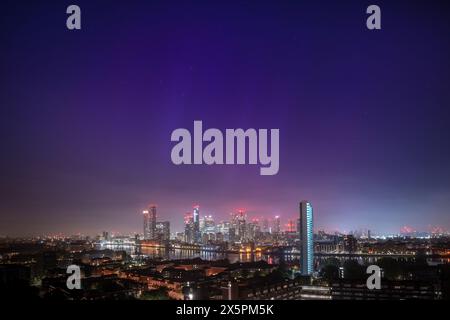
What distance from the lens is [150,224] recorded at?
6.16 m

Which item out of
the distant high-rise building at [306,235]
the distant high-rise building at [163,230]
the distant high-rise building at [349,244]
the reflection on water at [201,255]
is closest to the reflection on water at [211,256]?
the reflection on water at [201,255]

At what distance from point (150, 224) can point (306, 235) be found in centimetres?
266

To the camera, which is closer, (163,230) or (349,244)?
(163,230)

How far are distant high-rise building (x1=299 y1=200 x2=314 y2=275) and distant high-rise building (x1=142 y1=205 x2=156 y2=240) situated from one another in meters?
2.25

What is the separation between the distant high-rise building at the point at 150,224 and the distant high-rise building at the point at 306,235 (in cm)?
225

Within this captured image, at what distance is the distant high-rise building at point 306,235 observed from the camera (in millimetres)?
5477

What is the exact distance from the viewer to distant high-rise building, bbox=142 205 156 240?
19.0 ft

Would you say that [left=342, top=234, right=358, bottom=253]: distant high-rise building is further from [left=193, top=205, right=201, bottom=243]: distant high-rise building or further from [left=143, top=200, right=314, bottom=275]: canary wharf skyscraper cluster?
[left=193, top=205, right=201, bottom=243]: distant high-rise building

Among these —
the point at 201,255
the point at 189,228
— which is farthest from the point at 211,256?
the point at 189,228

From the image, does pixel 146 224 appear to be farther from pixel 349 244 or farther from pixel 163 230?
pixel 349 244

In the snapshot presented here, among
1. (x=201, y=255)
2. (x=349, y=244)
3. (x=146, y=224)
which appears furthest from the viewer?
(x=201, y=255)
